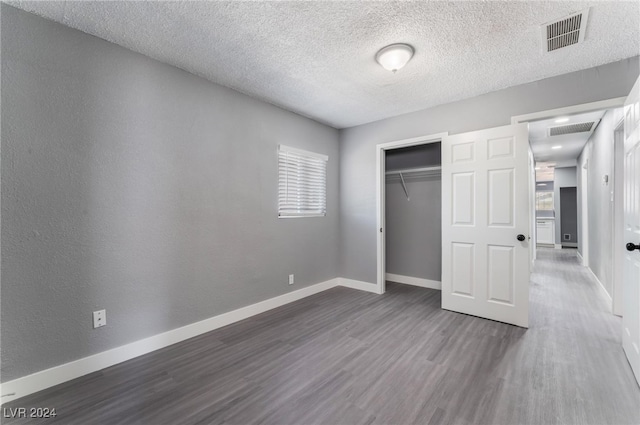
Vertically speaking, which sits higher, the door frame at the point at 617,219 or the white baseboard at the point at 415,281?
the door frame at the point at 617,219

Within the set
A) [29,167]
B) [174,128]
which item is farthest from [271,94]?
[29,167]

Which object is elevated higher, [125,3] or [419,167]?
[125,3]

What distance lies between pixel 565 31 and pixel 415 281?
11.8ft

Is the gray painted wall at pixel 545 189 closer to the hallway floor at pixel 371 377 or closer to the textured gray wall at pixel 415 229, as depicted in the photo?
the textured gray wall at pixel 415 229

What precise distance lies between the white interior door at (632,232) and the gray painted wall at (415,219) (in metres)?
2.21

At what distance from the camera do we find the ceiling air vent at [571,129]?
4375mm

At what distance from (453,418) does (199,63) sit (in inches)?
134

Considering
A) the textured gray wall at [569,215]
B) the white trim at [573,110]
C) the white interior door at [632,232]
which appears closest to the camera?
the white interior door at [632,232]

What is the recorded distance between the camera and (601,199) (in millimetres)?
4309

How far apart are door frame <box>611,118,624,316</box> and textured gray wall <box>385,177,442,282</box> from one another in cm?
195

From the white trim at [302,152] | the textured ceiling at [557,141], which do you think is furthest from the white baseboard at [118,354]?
the textured ceiling at [557,141]

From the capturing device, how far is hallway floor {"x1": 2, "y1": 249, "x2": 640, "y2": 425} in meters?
1.68

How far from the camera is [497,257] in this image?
313 cm

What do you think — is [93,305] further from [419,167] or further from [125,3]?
[419,167]
